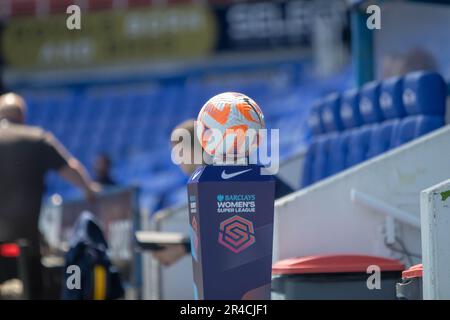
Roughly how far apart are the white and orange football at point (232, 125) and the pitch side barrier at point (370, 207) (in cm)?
163

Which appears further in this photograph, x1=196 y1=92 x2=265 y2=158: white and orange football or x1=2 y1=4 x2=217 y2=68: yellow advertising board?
x1=2 y1=4 x2=217 y2=68: yellow advertising board

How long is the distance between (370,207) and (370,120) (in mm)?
1680

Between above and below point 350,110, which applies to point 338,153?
below

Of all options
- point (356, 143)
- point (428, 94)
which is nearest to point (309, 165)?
point (356, 143)

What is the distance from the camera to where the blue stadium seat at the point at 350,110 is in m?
8.19

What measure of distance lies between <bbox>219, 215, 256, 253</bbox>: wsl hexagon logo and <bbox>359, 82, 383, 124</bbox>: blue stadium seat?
3458mm

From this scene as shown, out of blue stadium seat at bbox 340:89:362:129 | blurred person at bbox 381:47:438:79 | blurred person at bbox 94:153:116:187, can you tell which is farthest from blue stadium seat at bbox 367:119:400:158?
blurred person at bbox 94:153:116:187

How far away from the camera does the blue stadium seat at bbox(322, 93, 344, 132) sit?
28.1 feet

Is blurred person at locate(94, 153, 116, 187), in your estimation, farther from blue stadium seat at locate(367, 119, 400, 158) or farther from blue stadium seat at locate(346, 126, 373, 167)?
blue stadium seat at locate(367, 119, 400, 158)

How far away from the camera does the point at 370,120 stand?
794 centimetres

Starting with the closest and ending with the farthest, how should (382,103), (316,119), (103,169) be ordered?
1. (382,103)
2. (316,119)
3. (103,169)

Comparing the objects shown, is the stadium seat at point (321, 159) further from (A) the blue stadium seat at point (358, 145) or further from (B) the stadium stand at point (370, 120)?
(A) the blue stadium seat at point (358, 145)

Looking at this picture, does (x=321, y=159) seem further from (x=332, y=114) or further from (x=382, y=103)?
(x=382, y=103)
